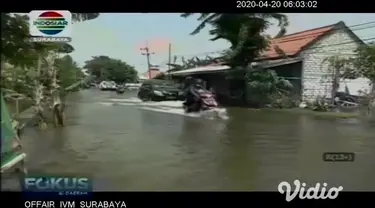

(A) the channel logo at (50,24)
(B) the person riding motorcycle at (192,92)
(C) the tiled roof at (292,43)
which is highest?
(A) the channel logo at (50,24)

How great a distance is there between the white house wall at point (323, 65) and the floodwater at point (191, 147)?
0.33 feet

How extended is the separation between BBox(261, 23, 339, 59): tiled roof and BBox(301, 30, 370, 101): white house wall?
0.08ft

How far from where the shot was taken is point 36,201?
2.03 metres

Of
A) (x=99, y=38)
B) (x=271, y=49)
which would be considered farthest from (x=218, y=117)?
(x=99, y=38)

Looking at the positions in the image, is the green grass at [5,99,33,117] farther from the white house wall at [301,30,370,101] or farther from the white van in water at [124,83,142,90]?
the white house wall at [301,30,370,101]

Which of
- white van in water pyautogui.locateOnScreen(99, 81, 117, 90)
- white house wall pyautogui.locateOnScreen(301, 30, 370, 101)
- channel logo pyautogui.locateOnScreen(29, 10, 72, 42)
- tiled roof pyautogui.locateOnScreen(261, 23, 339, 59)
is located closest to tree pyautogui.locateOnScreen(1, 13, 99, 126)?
channel logo pyautogui.locateOnScreen(29, 10, 72, 42)

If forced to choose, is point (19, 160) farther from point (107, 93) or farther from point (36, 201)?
point (107, 93)

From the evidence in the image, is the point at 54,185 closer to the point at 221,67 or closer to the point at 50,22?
the point at 50,22

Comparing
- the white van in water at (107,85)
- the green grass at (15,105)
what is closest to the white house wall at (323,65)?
the white van in water at (107,85)

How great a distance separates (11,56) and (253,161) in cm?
87

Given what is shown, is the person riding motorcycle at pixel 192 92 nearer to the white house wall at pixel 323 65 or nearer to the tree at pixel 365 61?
the white house wall at pixel 323 65

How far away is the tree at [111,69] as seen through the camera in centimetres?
208

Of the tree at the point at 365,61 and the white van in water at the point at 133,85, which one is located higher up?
the tree at the point at 365,61

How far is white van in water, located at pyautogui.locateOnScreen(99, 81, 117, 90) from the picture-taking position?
7.01 ft
